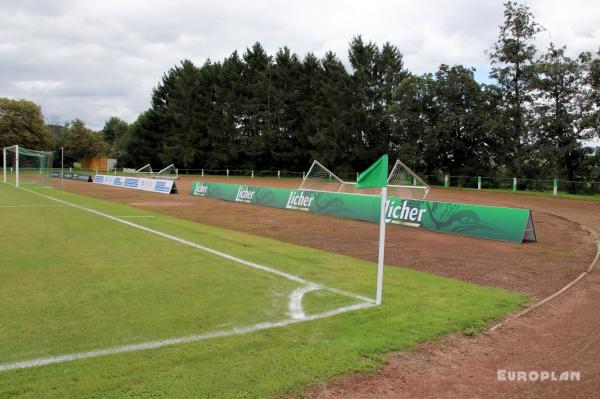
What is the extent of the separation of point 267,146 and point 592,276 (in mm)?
52028

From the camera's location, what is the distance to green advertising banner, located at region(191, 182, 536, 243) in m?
13.0

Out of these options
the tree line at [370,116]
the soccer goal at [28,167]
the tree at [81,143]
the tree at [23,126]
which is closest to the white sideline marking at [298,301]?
the tree line at [370,116]

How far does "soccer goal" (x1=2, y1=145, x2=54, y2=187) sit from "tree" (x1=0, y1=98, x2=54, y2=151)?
16710 mm

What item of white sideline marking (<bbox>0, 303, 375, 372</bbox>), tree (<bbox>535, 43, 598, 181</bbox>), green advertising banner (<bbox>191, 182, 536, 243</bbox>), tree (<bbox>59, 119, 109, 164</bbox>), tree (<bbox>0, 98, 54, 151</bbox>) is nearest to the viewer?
white sideline marking (<bbox>0, 303, 375, 372</bbox>)

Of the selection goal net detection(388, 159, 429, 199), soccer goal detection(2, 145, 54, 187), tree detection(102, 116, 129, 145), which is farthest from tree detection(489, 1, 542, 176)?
tree detection(102, 116, 129, 145)

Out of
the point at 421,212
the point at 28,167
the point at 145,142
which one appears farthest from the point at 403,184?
the point at 145,142

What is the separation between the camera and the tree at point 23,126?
74125 millimetres

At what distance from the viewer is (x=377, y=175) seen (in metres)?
6.39

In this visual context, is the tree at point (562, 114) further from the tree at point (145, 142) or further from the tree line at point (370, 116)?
the tree at point (145, 142)

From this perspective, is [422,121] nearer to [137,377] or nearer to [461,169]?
[461,169]

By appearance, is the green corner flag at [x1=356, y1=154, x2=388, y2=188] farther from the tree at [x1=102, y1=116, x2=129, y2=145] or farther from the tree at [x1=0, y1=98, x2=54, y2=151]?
the tree at [x1=102, y1=116, x2=129, y2=145]

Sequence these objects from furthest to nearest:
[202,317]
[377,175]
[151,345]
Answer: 1. [377,175]
2. [202,317]
3. [151,345]

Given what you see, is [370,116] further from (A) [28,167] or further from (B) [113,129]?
(B) [113,129]

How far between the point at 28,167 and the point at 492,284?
5464cm
